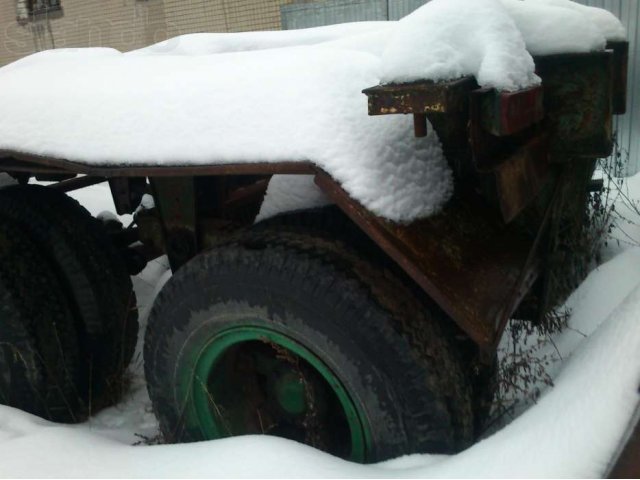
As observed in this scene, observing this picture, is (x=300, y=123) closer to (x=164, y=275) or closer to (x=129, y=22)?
(x=164, y=275)

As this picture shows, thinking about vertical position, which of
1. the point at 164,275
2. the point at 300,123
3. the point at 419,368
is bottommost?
the point at 164,275

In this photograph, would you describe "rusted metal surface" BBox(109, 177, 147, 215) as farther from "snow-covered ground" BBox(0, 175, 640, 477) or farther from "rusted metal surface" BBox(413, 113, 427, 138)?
"rusted metal surface" BBox(413, 113, 427, 138)

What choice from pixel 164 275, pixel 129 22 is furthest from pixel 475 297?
pixel 129 22

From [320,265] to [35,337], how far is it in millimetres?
1244

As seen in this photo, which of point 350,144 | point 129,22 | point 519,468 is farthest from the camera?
point 129,22

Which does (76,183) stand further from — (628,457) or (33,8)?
(33,8)

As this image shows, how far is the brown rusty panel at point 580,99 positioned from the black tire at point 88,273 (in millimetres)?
1882

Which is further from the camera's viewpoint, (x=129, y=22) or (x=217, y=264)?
(x=129, y=22)

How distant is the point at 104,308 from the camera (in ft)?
8.91

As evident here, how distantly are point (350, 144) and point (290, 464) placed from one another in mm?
843

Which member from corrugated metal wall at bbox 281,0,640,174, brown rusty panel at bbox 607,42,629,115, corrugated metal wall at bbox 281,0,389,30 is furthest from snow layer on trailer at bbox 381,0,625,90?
corrugated metal wall at bbox 281,0,389,30

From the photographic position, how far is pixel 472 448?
1625 millimetres

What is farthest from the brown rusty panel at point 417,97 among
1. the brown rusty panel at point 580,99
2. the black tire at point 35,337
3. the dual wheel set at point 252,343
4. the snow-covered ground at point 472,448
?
the black tire at point 35,337

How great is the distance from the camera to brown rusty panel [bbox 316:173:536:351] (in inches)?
62.6
